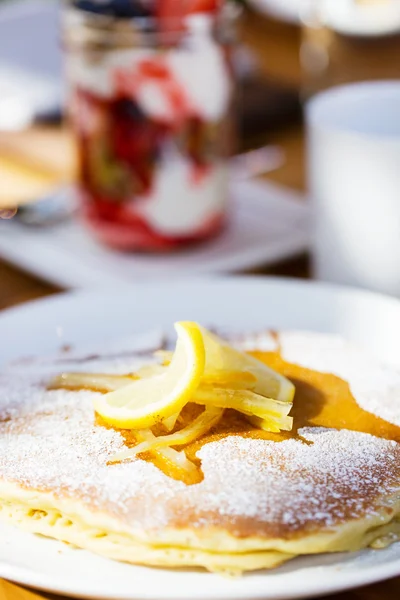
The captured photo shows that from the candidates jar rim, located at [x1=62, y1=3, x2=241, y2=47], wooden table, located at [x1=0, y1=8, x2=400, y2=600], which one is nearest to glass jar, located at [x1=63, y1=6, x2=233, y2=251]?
jar rim, located at [x1=62, y1=3, x2=241, y2=47]

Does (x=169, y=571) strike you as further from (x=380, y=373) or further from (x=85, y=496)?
(x=380, y=373)

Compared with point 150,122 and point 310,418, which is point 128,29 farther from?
point 310,418

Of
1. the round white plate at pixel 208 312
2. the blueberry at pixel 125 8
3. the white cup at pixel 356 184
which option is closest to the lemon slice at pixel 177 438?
the round white plate at pixel 208 312

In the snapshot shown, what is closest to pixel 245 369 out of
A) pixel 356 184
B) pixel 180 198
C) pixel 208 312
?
pixel 208 312

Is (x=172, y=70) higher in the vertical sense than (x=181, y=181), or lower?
higher

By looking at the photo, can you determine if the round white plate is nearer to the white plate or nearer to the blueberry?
the white plate

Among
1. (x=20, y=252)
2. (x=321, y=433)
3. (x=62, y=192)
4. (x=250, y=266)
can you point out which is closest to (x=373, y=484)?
(x=321, y=433)
